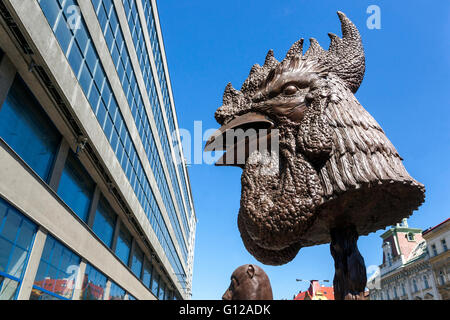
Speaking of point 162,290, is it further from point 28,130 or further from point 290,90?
point 290,90

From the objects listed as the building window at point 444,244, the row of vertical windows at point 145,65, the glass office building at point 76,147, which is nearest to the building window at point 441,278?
the building window at point 444,244

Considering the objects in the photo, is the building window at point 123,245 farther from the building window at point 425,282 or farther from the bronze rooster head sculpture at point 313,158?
the building window at point 425,282

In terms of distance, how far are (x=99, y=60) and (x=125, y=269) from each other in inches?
453

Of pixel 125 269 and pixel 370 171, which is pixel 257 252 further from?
pixel 125 269

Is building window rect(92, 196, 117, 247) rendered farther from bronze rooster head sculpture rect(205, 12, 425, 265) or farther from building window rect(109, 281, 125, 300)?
bronze rooster head sculpture rect(205, 12, 425, 265)

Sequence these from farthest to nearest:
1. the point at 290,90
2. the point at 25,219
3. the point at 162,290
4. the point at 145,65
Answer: the point at 162,290, the point at 145,65, the point at 25,219, the point at 290,90

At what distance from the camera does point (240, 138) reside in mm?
2426

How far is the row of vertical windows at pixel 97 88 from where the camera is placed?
987cm

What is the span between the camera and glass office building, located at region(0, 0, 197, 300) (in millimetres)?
8273

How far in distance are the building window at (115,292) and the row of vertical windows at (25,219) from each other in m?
4.25

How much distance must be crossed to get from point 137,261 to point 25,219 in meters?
13.4

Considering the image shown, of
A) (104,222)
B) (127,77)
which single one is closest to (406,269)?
(104,222)

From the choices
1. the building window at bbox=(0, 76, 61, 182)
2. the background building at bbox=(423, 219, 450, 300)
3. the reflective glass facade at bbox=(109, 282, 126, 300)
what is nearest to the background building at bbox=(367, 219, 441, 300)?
the background building at bbox=(423, 219, 450, 300)
